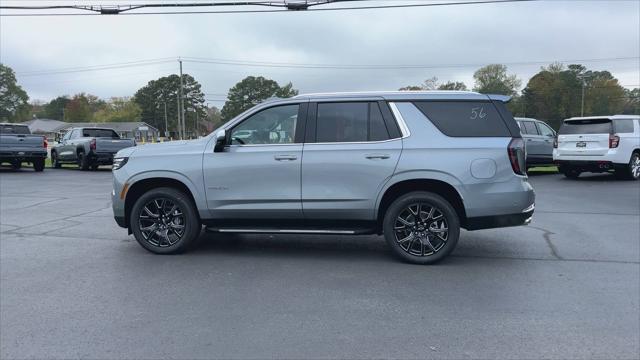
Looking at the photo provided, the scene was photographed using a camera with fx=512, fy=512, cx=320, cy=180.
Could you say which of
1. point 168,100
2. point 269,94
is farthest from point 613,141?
point 168,100

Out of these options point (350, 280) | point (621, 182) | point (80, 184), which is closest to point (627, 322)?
point (350, 280)

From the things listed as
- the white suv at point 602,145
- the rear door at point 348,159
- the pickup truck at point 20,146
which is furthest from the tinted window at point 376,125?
the pickup truck at point 20,146

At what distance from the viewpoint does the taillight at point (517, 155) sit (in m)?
5.73

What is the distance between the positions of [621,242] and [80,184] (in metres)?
14.1

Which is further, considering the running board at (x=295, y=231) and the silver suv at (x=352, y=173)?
the running board at (x=295, y=231)

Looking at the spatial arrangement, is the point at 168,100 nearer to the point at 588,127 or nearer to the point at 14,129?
the point at 14,129

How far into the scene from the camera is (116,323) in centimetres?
424

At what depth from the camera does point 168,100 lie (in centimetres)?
12338

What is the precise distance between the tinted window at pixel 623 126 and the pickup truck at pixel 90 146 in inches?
691

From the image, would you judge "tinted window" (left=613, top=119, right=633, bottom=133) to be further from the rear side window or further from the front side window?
the front side window

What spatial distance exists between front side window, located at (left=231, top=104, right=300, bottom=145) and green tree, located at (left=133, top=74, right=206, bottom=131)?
375 ft

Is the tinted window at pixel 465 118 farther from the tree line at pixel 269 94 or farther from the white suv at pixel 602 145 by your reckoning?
the tree line at pixel 269 94

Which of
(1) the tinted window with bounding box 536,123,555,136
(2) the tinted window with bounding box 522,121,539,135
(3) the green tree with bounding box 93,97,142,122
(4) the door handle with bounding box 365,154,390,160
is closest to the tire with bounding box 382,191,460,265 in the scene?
(4) the door handle with bounding box 365,154,390,160

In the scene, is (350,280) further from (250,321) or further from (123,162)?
(123,162)
